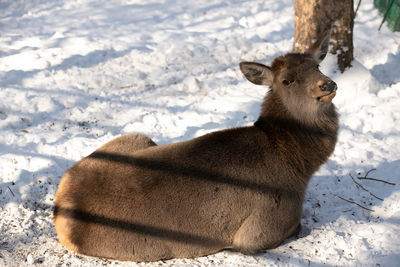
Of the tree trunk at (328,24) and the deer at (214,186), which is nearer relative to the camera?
the deer at (214,186)

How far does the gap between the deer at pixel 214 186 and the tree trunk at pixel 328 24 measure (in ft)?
9.27

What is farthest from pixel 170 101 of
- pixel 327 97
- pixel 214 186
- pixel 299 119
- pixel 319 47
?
pixel 327 97

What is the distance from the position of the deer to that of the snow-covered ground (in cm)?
29

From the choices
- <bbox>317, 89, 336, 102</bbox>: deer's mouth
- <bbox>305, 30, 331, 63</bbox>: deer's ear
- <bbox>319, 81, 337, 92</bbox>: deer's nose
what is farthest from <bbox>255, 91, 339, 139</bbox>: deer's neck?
<bbox>305, 30, 331, 63</bbox>: deer's ear

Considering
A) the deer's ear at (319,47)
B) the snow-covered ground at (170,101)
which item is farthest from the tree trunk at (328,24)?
the deer's ear at (319,47)

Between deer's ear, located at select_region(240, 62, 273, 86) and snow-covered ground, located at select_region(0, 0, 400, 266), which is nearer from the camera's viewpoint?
deer's ear, located at select_region(240, 62, 273, 86)

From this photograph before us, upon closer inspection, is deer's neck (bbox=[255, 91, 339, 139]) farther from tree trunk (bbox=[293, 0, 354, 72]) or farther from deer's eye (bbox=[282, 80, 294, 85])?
tree trunk (bbox=[293, 0, 354, 72])

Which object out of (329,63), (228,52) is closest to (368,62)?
(329,63)

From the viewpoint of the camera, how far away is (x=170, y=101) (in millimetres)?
7594

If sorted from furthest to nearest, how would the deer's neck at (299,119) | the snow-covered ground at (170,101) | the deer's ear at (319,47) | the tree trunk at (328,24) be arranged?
1. the tree trunk at (328,24)
2. the deer's ear at (319,47)
3. the snow-covered ground at (170,101)
4. the deer's neck at (299,119)

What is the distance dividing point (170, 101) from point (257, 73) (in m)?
3.24

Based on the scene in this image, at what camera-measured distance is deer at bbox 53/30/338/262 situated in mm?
4012

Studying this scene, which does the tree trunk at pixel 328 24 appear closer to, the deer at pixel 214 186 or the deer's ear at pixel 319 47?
the deer's ear at pixel 319 47

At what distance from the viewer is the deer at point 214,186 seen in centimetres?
401
